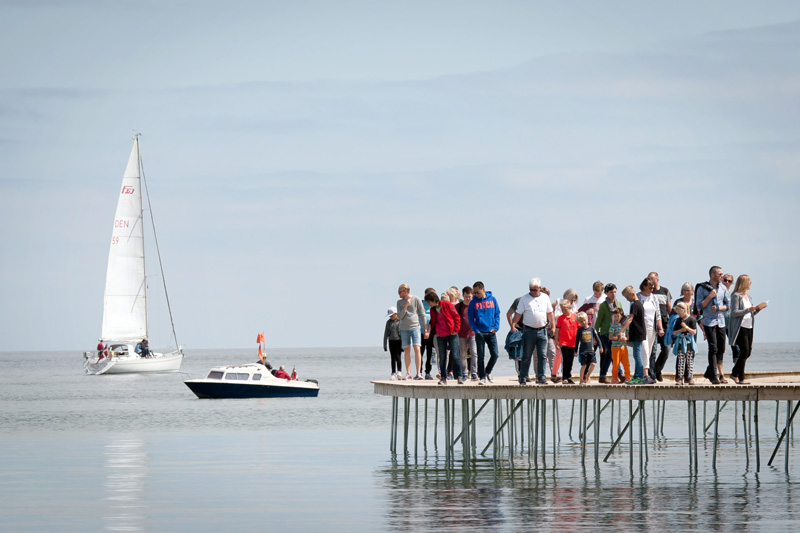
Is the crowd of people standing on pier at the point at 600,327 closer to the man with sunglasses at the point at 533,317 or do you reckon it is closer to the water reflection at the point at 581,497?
the man with sunglasses at the point at 533,317

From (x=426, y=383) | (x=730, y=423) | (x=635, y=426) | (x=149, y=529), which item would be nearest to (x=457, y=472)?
(x=426, y=383)

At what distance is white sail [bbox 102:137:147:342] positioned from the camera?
99188 mm

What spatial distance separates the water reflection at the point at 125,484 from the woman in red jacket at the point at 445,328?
715 centimetres

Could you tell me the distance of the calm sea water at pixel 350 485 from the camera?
78.6ft

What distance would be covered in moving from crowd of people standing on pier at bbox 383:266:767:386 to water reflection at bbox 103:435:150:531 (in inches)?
284

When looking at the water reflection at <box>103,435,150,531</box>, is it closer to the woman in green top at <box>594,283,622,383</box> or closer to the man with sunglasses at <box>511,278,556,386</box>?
the man with sunglasses at <box>511,278,556,386</box>

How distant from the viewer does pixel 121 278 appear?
10075 cm

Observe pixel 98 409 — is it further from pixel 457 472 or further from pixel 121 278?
pixel 457 472

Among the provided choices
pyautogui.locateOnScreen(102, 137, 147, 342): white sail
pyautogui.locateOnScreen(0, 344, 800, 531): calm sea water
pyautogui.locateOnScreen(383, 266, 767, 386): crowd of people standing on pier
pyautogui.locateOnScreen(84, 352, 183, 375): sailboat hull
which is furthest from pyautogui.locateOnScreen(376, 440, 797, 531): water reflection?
pyautogui.locateOnScreen(84, 352, 183, 375): sailboat hull

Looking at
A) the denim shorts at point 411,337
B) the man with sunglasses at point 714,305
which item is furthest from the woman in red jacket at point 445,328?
the man with sunglasses at point 714,305

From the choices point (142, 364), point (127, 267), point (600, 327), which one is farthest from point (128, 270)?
point (600, 327)

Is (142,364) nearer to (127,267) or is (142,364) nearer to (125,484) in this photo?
(127,267)

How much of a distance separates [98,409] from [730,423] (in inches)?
1349

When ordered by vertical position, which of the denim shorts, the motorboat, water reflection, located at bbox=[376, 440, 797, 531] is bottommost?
water reflection, located at bbox=[376, 440, 797, 531]
